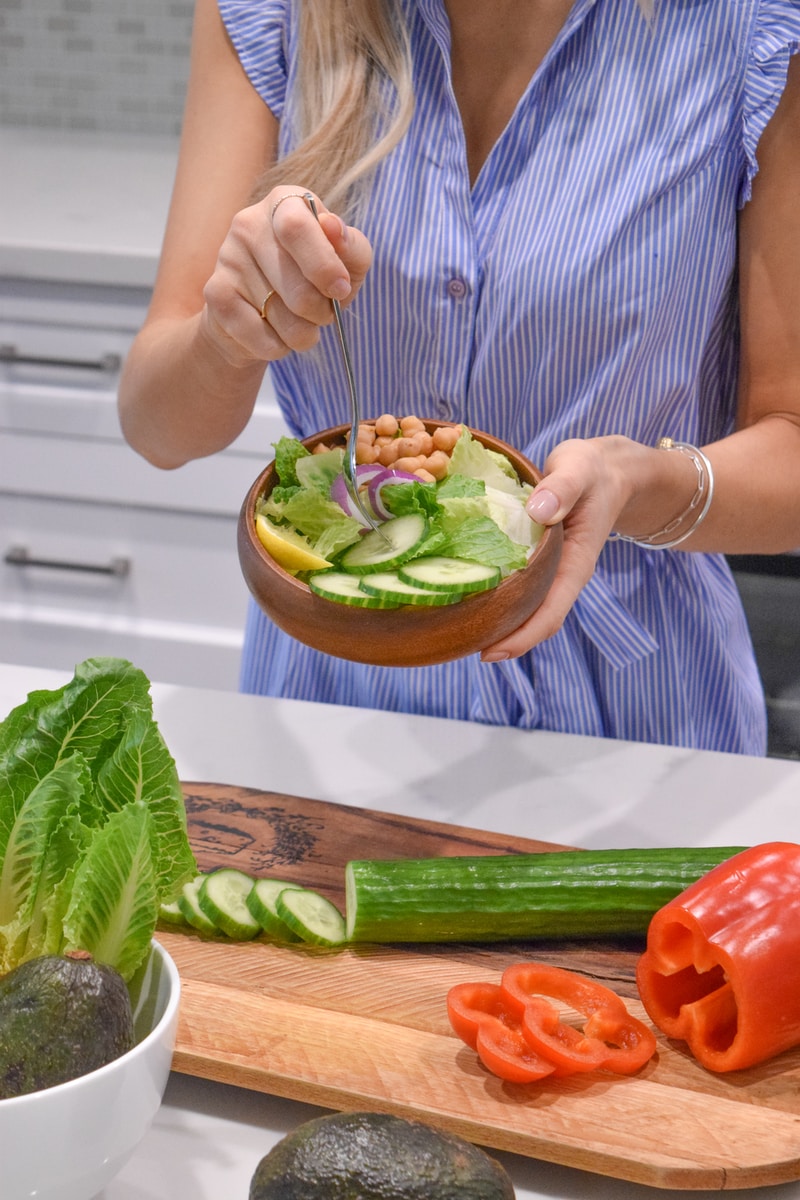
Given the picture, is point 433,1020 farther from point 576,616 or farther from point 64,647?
point 64,647

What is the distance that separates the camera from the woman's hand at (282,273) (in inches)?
32.9

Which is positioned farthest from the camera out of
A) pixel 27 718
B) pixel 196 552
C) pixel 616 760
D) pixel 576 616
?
pixel 196 552

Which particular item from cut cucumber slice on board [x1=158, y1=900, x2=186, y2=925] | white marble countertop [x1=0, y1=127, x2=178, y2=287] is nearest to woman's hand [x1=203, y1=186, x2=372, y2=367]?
cut cucumber slice on board [x1=158, y1=900, x2=186, y2=925]

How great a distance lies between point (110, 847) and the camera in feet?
2.04

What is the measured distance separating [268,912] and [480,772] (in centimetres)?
30

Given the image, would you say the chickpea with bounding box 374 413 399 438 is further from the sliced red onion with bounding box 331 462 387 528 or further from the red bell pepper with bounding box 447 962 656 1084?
the red bell pepper with bounding box 447 962 656 1084

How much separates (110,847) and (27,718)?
0.13 m

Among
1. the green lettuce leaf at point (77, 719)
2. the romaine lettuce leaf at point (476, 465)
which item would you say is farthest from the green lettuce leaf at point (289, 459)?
the green lettuce leaf at point (77, 719)

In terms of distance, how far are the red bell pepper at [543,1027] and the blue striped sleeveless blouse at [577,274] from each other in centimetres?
41

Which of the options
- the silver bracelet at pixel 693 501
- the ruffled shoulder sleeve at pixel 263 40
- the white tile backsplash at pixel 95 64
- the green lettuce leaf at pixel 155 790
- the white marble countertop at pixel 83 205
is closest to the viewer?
the green lettuce leaf at pixel 155 790

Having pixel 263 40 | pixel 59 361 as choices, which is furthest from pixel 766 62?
pixel 59 361

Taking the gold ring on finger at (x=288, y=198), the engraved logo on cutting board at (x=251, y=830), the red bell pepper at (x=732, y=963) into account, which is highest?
the gold ring on finger at (x=288, y=198)

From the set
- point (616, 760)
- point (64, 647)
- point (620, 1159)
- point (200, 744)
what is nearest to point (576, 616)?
point (616, 760)

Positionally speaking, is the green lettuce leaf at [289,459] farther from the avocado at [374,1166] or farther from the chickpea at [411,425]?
the avocado at [374,1166]
